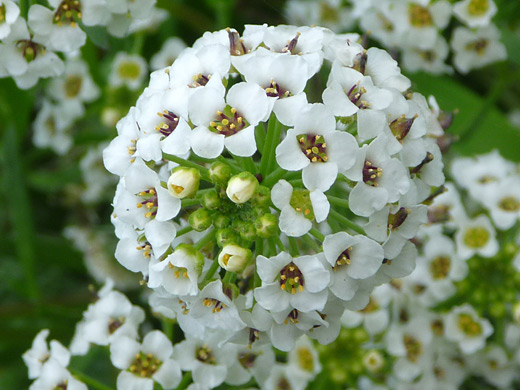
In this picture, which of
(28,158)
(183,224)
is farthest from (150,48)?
(183,224)

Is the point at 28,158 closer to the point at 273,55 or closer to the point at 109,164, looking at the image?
the point at 109,164

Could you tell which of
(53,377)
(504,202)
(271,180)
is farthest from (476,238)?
(53,377)

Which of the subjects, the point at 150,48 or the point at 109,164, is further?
the point at 150,48

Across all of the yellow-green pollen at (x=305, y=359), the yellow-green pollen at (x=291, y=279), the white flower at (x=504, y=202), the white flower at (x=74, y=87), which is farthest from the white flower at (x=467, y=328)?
the white flower at (x=74, y=87)

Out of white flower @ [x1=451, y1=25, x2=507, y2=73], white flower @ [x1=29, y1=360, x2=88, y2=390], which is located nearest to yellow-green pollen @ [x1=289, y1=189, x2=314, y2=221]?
white flower @ [x1=29, y1=360, x2=88, y2=390]

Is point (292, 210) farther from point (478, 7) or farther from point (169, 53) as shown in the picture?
point (169, 53)

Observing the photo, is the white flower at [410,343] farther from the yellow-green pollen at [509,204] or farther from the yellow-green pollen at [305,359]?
the yellow-green pollen at [509,204]
